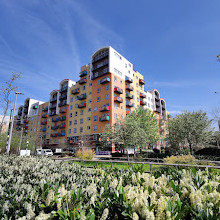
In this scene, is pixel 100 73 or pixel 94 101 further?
pixel 100 73

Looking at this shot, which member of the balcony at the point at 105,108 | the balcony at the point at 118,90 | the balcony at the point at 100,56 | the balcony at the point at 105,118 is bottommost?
the balcony at the point at 105,118

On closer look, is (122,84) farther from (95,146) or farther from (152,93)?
(152,93)

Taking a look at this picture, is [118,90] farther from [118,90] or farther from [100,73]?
[100,73]

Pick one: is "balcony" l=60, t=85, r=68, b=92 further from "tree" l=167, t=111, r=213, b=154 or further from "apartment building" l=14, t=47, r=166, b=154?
"tree" l=167, t=111, r=213, b=154

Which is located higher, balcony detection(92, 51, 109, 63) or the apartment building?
balcony detection(92, 51, 109, 63)

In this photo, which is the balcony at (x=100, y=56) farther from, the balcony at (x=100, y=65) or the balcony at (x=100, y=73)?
the balcony at (x=100, y=73)

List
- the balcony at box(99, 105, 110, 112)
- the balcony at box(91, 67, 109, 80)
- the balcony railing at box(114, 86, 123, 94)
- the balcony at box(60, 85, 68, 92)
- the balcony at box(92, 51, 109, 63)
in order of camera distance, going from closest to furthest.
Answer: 1. the balcony at box(99, 105, 110, 112)
2. the balcony railing at box(114, 86, 123, 94)
3. the balcony at box(91, 67, 109, 80)
4. the balcony at box(92, 51, 109, 63)
5. the balcony at box(60, 85, 68, 92)

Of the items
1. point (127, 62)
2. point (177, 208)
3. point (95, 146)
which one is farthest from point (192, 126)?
point (127, 62)

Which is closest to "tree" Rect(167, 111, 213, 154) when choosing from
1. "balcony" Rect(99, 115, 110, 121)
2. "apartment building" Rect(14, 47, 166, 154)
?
"apartment building" Rect(14, 47, 166, 154)

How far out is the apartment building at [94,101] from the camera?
41.2m

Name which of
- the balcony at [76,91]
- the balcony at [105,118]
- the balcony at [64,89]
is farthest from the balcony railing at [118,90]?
the balcony at [64,89]

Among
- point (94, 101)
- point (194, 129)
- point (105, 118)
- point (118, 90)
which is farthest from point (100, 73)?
point (194, 129)

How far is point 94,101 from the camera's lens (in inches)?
1752

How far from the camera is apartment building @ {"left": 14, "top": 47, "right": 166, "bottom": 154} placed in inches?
1624
